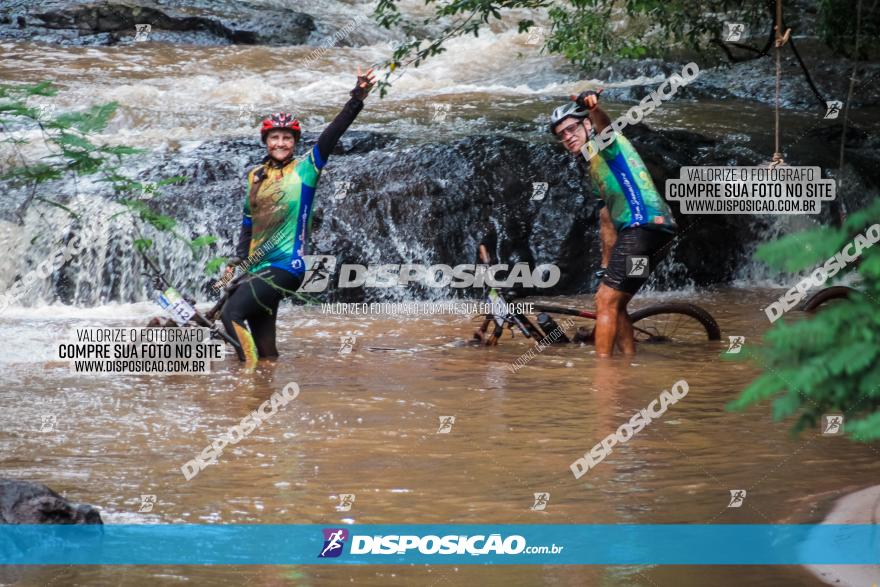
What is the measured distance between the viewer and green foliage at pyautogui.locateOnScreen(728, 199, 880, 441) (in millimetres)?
3375

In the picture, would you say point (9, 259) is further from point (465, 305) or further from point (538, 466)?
point (538, 466)

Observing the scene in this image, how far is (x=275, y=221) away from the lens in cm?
908

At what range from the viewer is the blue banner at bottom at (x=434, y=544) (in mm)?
5062

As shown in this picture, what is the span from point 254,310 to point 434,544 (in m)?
4.24

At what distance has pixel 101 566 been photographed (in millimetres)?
5016

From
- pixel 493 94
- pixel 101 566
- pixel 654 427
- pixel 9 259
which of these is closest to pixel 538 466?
pixel 654 427

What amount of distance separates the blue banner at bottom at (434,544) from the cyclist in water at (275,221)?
12.4 feet

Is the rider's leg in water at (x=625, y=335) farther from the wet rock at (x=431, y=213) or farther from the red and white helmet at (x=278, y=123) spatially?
the wet rock at (x=431, y=213)

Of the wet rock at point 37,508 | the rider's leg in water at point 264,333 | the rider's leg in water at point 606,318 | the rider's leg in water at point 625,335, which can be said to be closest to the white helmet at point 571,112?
the rider's leg in water at point 606,318

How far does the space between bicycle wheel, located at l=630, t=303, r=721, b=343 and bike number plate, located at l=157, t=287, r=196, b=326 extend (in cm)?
361

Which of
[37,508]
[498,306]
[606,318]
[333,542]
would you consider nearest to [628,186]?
[606,318]

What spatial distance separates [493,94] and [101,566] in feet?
52.2

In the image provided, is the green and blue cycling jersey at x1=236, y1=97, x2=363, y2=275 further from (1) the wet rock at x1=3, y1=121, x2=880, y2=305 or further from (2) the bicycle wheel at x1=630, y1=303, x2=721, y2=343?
(1) the wet rock at x1=3, y1=121, x2=880, y2=305

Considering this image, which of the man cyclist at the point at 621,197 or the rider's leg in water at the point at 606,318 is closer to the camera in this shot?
the man cyclist at the point at 621,197
